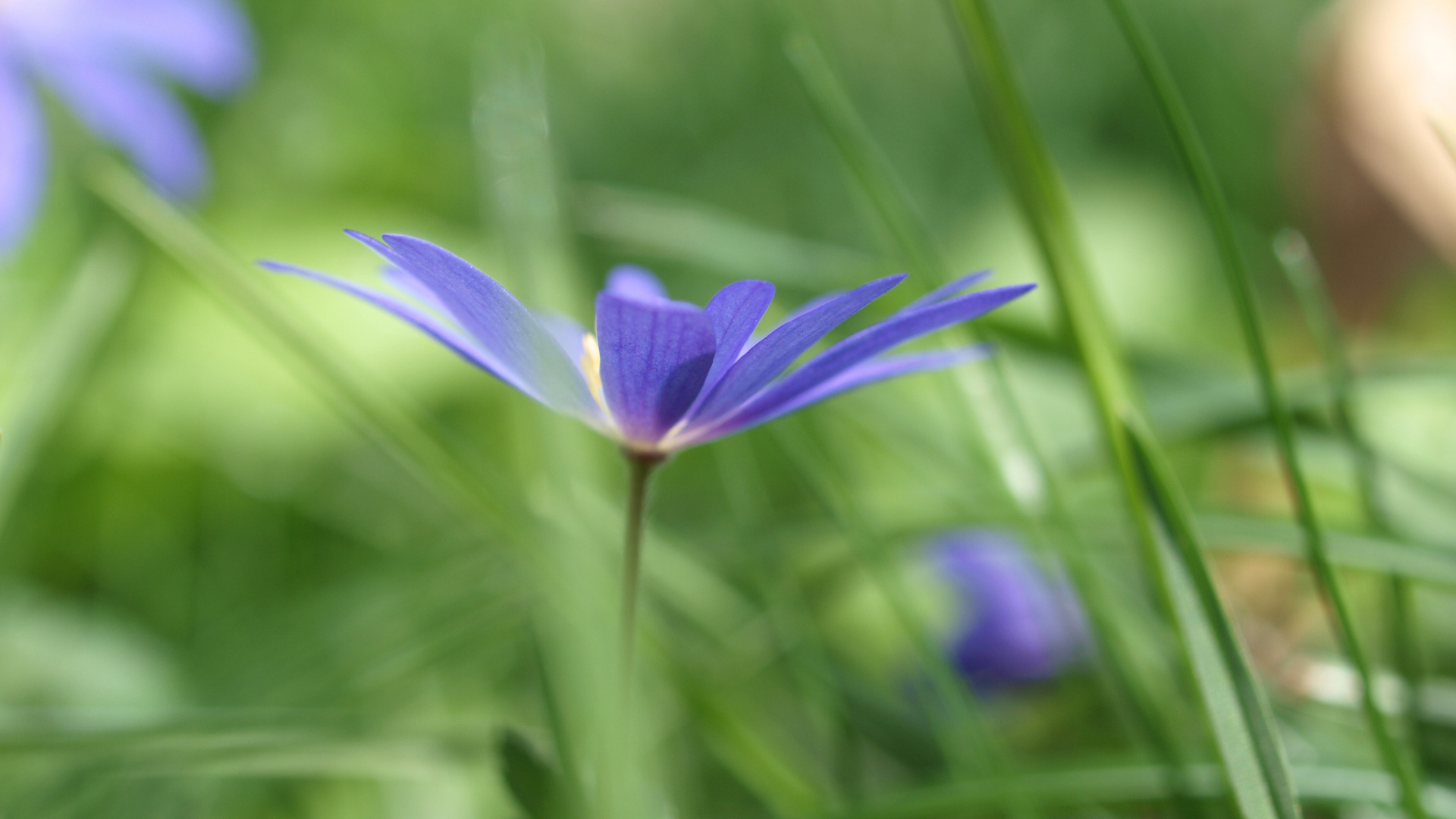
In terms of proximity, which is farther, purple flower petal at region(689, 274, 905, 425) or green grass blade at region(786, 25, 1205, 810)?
green grass blade at region(786, 25, 1205, 810)

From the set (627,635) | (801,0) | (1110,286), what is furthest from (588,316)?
(801,0)

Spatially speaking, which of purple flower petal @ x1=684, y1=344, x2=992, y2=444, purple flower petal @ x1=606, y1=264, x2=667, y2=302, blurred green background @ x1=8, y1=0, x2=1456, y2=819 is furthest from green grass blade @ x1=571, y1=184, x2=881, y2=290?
purple flower petal @ x1=684, y1=344, x2=992, y2=444

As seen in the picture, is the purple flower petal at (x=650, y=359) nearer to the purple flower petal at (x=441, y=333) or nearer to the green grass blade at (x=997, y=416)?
the purple flower petal at (x=441, y=333)

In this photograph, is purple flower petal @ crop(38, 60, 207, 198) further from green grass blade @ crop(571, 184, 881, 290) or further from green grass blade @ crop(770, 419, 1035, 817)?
green grass blade @ crop(770, 419, 1035, 817)

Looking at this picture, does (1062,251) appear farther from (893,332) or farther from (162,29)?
(162,29)

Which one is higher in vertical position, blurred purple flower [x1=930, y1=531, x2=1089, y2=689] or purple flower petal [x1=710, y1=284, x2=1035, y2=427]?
blurred purple flower [x1=930, y1=531, x2=1089, y2=689]

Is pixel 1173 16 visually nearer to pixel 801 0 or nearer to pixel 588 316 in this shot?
pixel 801 0

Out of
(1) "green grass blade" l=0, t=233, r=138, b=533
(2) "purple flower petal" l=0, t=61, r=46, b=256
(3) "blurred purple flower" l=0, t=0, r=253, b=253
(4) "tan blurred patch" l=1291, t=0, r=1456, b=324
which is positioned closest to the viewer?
(1) "green grass blade" l=0, t=233, r=138, b=533
